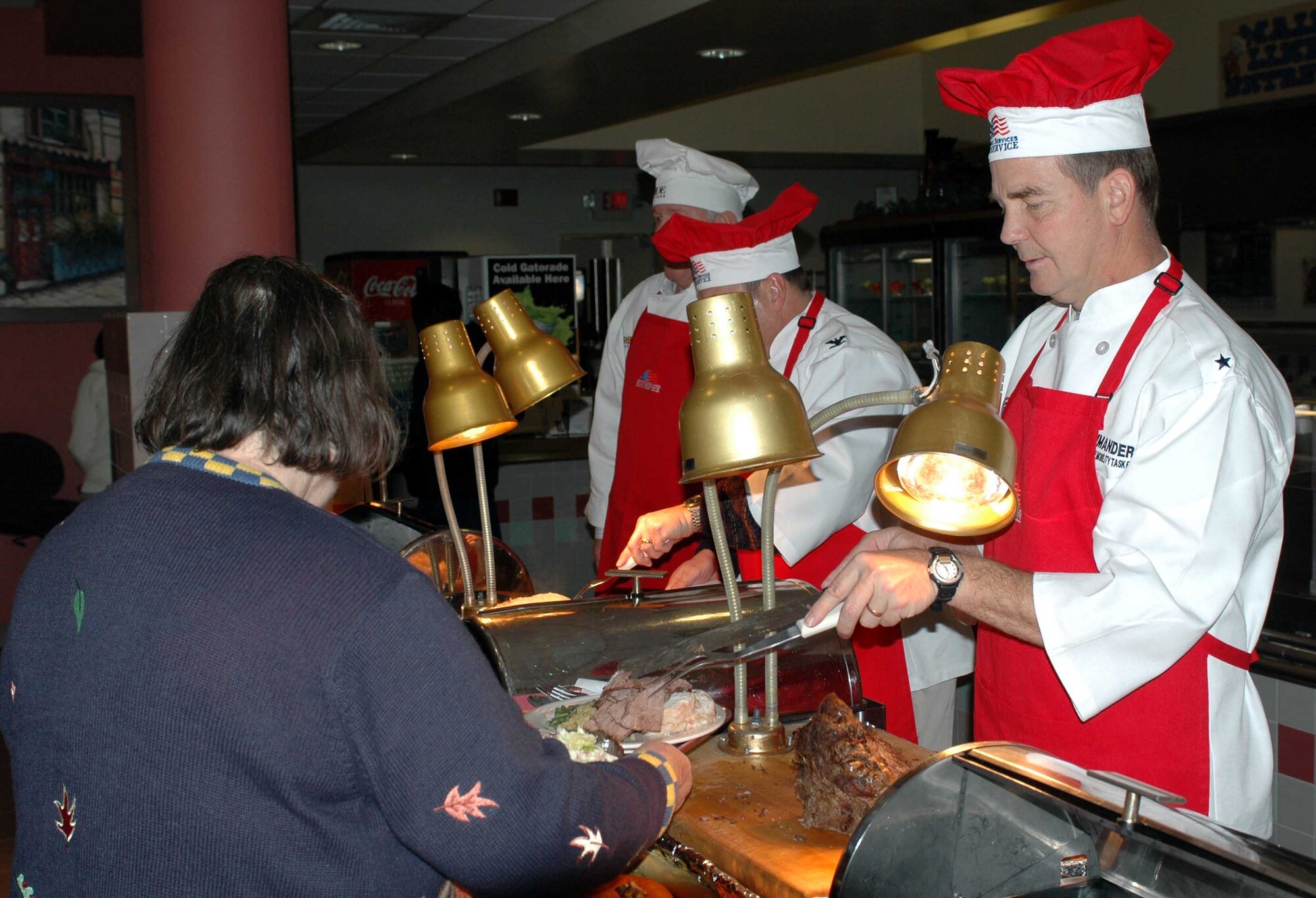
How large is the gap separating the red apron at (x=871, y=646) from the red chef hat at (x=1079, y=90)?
0.79m

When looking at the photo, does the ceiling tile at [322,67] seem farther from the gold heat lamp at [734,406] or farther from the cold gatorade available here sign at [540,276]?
the gold heat lamp at [734,406]

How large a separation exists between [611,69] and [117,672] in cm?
538

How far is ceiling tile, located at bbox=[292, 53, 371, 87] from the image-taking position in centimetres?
633

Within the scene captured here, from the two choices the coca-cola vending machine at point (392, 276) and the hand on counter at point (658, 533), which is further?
the coca-cola vending machine at point (392, 276)

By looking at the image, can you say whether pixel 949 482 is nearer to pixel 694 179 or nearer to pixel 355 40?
pixel 694 179

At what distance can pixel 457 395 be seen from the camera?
1934 millimetres

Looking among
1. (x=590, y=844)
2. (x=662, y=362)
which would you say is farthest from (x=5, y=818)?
(x=590, y=844)

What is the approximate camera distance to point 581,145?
367 inches

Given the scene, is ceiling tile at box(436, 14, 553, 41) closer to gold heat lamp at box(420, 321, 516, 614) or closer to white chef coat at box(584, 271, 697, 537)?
white chef coat at box(584, 271, 697, 537)

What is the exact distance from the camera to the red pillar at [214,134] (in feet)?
12.1

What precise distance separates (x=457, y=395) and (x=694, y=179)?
5.85 feet

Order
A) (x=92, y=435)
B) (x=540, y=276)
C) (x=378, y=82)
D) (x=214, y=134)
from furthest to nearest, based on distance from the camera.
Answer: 1. (x=540, y=276)
2. (x=378, y=82)
3. (x=92, y=435)
4. (x=214, y=134)

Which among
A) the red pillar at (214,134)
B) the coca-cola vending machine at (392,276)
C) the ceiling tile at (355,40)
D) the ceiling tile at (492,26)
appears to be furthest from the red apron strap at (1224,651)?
the coca-cola vending machine at (392,276)

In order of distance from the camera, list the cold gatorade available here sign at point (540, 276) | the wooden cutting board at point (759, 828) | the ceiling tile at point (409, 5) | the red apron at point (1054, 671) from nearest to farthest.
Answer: the wooden cutting board at point (759, 828), the red apron at point (1054, 671), the ceiling tile at point (409, 5), the cold gatorade available here sign at point (540, 276)
